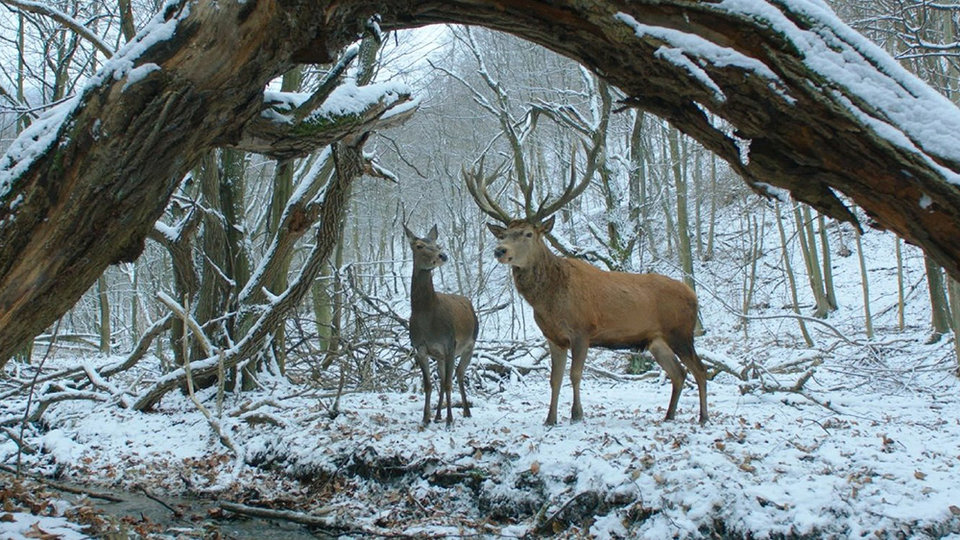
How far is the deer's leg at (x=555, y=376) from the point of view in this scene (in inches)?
260

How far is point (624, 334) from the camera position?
278 inches

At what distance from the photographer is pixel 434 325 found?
24.3 feet

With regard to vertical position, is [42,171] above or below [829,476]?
above

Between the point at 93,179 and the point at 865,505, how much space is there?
4.37 m

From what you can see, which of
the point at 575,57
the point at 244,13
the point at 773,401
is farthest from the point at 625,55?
the point at 773,401

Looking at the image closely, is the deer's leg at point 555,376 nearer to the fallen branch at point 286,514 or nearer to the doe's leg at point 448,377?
the doe's leg at point 448,377

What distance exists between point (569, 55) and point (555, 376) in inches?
165

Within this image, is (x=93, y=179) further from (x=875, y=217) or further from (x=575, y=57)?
(x=875, y=217)

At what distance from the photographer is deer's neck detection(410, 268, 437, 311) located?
24.7ft

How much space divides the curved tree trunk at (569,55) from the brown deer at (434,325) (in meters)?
4.31

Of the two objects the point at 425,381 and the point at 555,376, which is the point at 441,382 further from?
the point at 555,376

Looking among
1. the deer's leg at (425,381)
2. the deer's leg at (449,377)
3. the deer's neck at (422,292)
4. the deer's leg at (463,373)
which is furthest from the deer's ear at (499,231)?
the deer's leg at (463,373)

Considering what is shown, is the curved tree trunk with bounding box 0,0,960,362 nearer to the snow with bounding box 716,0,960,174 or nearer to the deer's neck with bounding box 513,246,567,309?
the snow with bounding box 716,0,960,174

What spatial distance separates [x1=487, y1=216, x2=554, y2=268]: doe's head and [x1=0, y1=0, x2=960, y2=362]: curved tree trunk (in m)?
3.79
